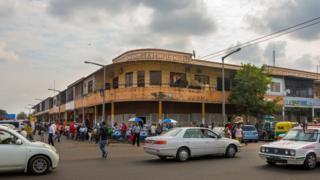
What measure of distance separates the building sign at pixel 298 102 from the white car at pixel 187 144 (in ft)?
101

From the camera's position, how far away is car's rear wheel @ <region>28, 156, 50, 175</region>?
39.6ft

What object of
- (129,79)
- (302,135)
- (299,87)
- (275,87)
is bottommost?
(302,135)

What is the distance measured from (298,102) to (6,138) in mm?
41727

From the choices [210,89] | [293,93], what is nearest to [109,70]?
[210,89]

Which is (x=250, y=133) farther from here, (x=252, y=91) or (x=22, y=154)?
(x=22, y=154)

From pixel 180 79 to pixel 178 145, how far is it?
2399cm

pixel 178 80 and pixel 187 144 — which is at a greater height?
pixel 178 80

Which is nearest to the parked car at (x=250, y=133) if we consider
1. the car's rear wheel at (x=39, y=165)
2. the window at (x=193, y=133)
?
the window at (x=193, y=133)

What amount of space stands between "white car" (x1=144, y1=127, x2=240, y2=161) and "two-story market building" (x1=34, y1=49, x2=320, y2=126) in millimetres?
19231

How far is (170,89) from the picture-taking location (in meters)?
37.7

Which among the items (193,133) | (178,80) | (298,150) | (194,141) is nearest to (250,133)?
(178,80)

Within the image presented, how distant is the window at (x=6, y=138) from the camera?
38.9 ft

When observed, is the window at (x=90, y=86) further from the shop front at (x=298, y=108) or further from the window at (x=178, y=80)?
the shop front at (x=298, y=108)

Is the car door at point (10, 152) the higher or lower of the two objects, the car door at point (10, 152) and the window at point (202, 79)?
the lower
